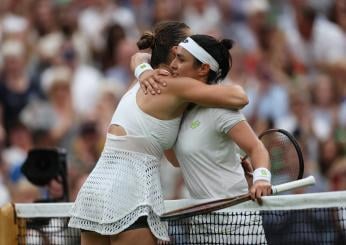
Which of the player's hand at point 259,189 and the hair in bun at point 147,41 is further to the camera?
the hair in bun at point 147,41

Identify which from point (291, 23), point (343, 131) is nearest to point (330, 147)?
point (343, 131)

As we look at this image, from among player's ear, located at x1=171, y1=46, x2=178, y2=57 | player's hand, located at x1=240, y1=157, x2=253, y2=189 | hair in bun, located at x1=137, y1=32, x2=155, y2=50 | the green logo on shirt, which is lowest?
player's hand, located at x1=240, y1=157, x2=253, y2=189

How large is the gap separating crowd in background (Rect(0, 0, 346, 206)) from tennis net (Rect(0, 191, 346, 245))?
374 centimetres

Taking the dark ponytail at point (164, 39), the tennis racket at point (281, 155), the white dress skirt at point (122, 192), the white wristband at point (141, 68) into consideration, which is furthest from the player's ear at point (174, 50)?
the tennis racket at point (281, 155)

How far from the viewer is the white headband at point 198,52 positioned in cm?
693

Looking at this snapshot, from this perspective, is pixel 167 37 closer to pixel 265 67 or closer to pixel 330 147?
pixel 330 147

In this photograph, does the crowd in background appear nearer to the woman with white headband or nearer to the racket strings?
the racket strings

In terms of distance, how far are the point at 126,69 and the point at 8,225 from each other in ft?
21.6

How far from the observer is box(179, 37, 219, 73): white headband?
6.93 meters

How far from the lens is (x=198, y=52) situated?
693 centimetres

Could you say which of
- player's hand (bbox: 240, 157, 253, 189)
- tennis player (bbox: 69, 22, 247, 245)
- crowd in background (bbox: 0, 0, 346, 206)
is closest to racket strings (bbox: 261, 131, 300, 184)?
player's hand (bbox: 240, 157, 253, 189)

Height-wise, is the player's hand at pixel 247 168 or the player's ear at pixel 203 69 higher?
the player's ear at pixel 203 69

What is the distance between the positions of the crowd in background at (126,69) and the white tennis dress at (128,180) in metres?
4.82

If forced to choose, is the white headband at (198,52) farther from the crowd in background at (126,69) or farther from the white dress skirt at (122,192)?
the crowd in background at (126,69)
